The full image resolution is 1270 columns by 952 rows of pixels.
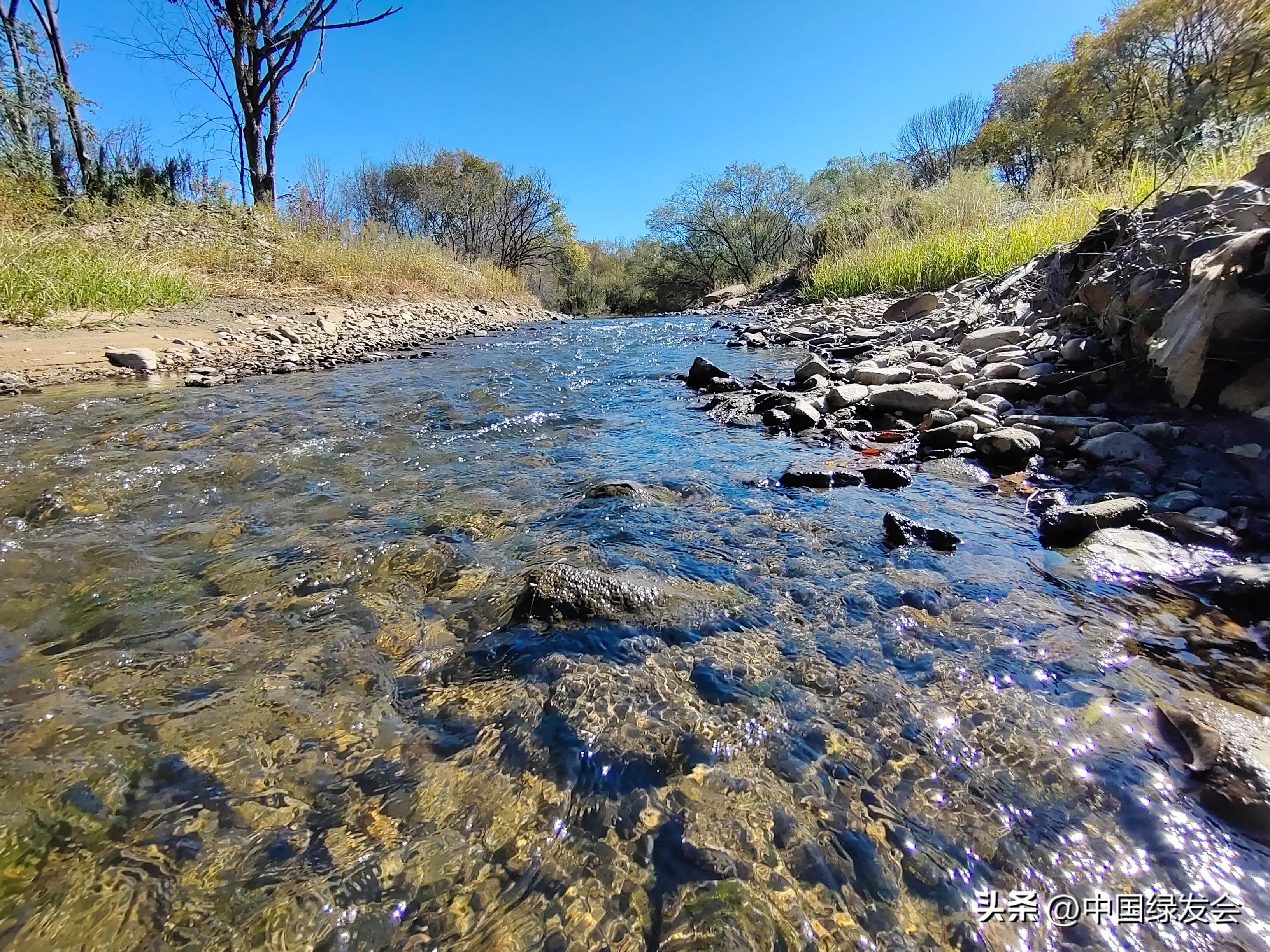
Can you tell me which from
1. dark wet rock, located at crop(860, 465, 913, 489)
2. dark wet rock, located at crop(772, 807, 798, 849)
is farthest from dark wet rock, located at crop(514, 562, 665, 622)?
dark wet rock, located at crop(860, 465, 913, 489)

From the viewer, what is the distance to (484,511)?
2500 millimetres

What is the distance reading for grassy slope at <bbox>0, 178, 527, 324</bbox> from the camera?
18.7 ft

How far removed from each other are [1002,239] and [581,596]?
9.24 meters

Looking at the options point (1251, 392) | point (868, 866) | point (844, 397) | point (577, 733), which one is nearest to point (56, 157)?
point (844, 397)

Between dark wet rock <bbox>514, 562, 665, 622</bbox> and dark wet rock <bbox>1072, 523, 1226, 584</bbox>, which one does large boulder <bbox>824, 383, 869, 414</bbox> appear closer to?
dark wet rock <bbox>1072, 523, 1226, 584</bbox>

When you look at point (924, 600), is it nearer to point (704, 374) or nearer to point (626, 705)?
point (626, 705)

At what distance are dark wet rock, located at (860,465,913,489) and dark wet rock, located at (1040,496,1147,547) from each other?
653 millimetres

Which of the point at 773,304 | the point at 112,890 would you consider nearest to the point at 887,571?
the point at 112,890

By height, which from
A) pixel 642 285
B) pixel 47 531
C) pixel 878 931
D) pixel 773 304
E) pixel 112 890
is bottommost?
pixel 878 931

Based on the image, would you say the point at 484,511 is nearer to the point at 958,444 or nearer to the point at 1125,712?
the point at 1125,712

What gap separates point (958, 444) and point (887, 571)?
1643 mm

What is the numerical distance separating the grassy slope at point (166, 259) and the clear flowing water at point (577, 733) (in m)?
5.10

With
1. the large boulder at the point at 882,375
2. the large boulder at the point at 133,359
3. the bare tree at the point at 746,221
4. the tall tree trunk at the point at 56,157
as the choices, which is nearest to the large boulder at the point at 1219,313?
the large boulder at the point at 882,375

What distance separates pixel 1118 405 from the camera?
306cm
